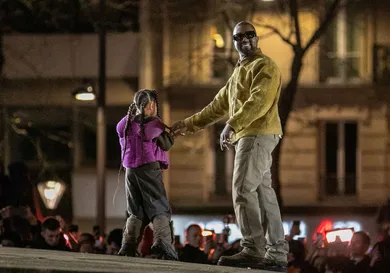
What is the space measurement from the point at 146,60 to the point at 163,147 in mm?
21066

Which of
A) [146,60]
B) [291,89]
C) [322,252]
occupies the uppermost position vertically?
[146,60]

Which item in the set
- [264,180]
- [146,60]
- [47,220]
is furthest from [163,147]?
[146,60]

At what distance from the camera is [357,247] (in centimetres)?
1190

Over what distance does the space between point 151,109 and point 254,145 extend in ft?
3.73

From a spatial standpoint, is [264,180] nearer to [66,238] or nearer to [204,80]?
[66,238]

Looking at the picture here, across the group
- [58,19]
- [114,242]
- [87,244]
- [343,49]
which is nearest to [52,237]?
[87,244]

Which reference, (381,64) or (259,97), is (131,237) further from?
(381,64)

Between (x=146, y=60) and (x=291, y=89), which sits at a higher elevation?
(x=146, y=60)

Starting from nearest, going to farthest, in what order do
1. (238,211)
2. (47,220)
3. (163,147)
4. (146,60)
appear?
(238,211) → (163,147) → (47,220) → (146,60)

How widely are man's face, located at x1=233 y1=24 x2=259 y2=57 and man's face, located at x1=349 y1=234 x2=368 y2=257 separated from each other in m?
3.93

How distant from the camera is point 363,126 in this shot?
101 ft

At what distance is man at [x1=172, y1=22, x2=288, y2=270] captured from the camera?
336 inches

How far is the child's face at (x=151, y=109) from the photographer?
9219 mm

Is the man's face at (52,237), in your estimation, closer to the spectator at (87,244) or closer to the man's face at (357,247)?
the spectator at (87,244)
